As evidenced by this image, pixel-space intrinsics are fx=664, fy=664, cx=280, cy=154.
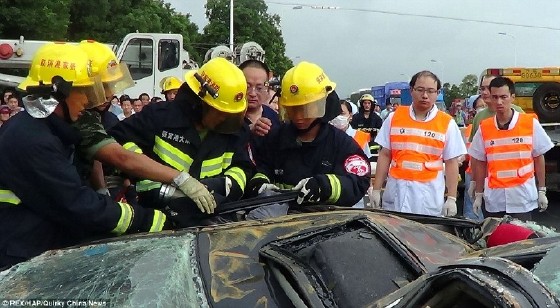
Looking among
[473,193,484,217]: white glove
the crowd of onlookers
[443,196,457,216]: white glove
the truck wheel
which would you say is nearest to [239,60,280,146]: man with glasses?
[443,196,457,216]: white glove

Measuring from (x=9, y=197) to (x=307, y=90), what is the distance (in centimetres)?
154

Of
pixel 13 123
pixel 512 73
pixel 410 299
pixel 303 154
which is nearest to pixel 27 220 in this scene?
pixel 13 123

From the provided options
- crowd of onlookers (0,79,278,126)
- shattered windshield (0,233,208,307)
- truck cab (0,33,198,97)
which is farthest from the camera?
truck cab (0,33,198,97)

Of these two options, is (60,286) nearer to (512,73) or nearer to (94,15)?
(512,73)

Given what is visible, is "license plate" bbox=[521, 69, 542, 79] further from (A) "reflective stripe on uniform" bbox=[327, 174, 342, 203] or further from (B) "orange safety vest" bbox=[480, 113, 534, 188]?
(A) "reflective stripe on uniform" bbox=[327, 174, 342, 203]

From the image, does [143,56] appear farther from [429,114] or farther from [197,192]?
[197,192]

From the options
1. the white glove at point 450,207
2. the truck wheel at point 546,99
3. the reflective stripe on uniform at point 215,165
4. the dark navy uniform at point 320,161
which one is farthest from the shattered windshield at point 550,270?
the truck wheel at point 546,99

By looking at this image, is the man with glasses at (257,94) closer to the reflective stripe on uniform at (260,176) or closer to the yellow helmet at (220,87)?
the reflective stripe on uniform at (260,176)

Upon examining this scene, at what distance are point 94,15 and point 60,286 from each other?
2456 centimetres

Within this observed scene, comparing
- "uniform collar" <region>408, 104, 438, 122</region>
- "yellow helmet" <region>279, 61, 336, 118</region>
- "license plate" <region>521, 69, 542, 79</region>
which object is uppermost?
"license plate" <region>521, 69, 542, 79</region>

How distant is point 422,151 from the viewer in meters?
4.56

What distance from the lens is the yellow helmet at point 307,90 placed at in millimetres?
3381

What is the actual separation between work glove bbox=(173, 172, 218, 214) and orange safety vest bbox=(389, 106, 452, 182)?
2.11 m

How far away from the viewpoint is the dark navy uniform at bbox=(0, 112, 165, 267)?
A: 8.11 ft
